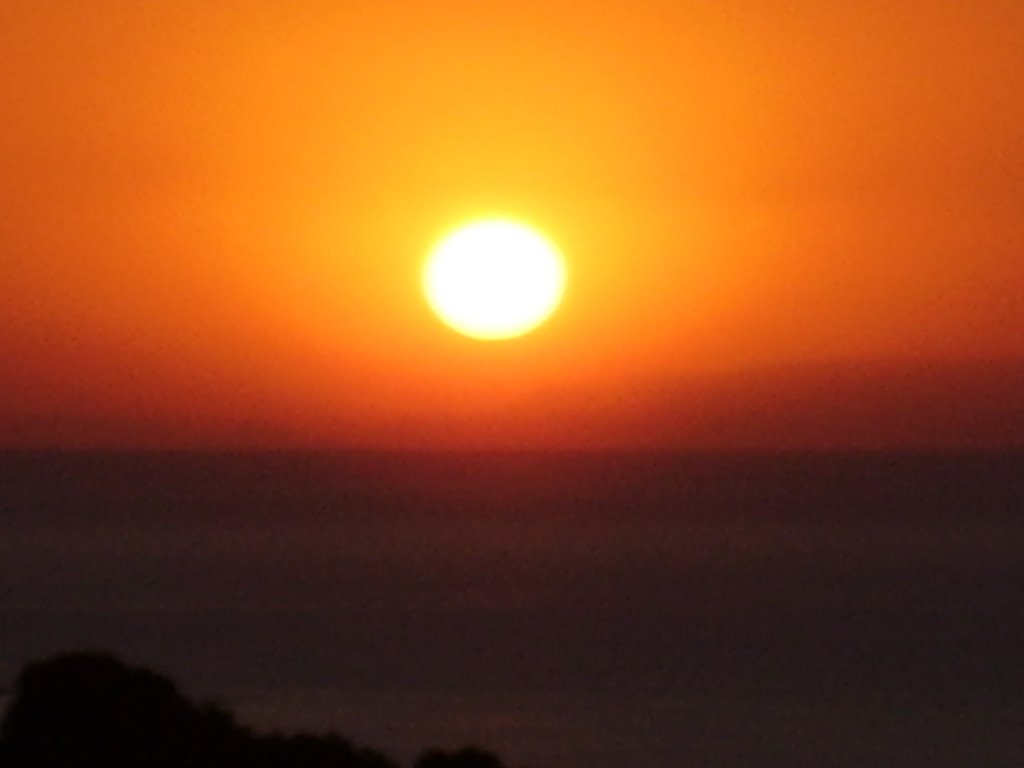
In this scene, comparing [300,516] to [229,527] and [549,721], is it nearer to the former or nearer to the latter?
[229,527]

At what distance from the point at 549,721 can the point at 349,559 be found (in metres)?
9.35

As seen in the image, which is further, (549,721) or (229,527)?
(229,527)

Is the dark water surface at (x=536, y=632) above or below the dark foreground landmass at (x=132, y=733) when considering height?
above

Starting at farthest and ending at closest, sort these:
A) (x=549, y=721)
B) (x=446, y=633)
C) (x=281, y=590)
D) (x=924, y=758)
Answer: (x=281, y=590) < (x=446, y=633) < (x=549, y=721) < (x=924, y=758)

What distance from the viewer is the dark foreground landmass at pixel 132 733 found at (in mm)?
8438

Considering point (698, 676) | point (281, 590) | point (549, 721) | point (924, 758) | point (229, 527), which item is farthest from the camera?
point (229, 527)

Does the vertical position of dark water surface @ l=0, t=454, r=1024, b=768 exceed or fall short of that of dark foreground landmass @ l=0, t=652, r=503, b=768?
it exceeds it

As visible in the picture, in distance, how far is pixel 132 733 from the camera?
27.8ft

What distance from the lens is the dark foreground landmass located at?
844 cm

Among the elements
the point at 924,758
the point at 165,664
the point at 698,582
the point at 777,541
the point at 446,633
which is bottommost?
the point at 924,758

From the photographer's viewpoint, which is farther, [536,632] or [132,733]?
[536,632]

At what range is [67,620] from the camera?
819 inches

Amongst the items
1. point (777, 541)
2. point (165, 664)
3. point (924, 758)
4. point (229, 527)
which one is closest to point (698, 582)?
point (777, 541)

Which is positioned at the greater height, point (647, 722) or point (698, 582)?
A: point (698, 582)
